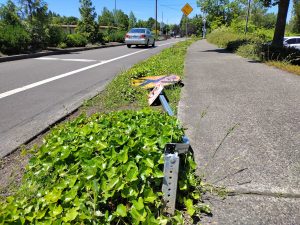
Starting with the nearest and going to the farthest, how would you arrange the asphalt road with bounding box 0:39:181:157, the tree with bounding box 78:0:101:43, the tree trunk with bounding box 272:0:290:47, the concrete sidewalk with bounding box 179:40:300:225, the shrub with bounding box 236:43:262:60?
the concrete sidewalk with bounding box 179:40:300:225 < the asphalt road with bounding box 0:39:181:157 < the shrub with bounding box 236:43:262:60 < the tree trunk with bounding box 272:0:290:47 < the tree with bounding box 78:0:101:43

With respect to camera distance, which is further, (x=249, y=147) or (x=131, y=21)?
(x=131, y=21)

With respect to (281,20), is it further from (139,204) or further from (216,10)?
(216,10)

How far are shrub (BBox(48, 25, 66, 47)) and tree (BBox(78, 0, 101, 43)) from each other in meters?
7.98

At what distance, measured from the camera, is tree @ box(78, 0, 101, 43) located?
29.2 meters

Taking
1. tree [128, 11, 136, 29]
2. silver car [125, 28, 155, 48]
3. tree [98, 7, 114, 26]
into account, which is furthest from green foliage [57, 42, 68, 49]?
tree [98, 7, 114, 26]

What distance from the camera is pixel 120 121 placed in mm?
3010

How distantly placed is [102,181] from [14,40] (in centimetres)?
1588

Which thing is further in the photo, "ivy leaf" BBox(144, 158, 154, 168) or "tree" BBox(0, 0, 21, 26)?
"tree" BBox(0, 0, 21, 26)

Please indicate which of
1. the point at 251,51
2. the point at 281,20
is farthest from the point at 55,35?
the point at 281,20

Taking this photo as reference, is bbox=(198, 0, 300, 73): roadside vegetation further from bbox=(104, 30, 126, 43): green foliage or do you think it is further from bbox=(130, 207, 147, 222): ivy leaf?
bbox=(104, 30, 126, 43): green foliage

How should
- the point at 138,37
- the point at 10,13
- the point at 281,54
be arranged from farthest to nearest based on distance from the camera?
1. the point at 138,37
2. the point at 10,13
3. the point at 281,54

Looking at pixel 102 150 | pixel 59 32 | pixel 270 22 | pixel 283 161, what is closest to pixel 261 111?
pixel 283 161

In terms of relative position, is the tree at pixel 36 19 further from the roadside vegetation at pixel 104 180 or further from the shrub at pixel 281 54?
the roadside vegetation at pixel 104 180

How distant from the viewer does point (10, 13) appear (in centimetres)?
1803
